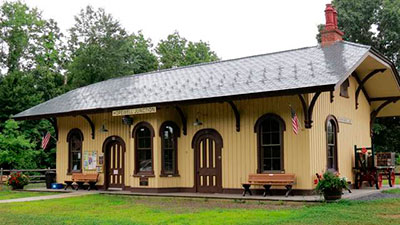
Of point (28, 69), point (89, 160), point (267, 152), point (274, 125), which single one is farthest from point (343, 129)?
point (28, 69)

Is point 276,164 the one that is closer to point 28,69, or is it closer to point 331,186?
point 331,186

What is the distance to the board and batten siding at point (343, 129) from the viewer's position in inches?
576

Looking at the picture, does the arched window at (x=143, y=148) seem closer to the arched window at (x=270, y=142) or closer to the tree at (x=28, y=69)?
the arched window at (x=270, y=142)

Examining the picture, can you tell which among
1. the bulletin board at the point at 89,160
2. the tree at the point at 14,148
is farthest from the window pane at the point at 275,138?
the tree at the point at 14,148

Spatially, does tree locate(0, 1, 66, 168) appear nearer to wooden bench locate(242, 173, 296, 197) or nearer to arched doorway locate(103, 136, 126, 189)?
arched doorway locate(103, 136, 126, 189)

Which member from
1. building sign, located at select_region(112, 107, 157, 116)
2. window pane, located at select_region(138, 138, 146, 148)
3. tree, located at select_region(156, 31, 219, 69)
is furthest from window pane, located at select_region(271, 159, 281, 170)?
tree, located at select_region(156, 31, 219, 69)

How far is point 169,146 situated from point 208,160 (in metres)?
1.58

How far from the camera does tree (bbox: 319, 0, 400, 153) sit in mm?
33281

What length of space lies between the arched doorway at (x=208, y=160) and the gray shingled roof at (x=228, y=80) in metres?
1.57

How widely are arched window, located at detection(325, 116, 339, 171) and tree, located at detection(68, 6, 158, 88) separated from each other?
25.8 metres

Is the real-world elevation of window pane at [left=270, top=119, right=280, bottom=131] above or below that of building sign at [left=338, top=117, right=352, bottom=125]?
below

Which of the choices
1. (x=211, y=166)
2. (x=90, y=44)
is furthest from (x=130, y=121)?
(x=90, y=44)

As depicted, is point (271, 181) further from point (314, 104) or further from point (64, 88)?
point (64, 88)

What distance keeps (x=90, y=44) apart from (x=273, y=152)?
28123 mm
